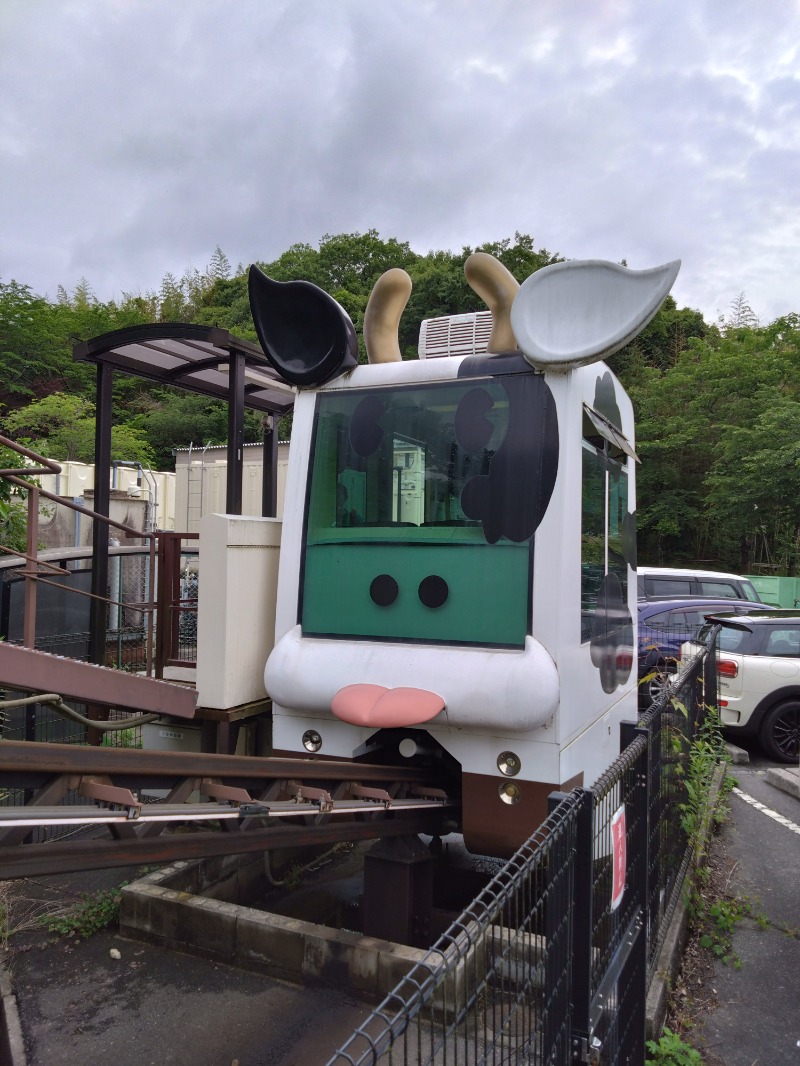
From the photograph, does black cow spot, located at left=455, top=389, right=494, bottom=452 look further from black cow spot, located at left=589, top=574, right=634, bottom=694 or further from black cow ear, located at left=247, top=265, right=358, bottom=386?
black cow spot, located at left=589, top=574, right=634, bottom=694

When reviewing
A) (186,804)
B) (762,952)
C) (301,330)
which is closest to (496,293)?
(301,330)

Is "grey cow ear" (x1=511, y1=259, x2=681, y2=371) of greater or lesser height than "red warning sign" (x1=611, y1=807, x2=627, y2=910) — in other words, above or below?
above

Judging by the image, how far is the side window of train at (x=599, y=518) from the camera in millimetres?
4414

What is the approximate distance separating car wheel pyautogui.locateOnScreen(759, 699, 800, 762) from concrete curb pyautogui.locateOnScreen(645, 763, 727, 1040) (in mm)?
4282

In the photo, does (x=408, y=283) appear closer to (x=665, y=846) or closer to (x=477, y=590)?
(x=477, y=590)

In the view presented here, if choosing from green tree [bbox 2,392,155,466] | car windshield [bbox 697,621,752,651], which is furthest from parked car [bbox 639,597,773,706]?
green tree [bbox 2,392,155,466]

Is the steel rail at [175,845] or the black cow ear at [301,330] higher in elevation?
the black cow ear at [301,330]

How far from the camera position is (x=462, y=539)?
4211 mm

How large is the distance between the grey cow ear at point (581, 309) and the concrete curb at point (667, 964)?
2992mm

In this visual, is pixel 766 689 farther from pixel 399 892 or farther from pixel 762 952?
pixel 399 892

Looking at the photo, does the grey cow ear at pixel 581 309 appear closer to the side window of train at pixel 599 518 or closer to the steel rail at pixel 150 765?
the side window of train at pixel 599 518

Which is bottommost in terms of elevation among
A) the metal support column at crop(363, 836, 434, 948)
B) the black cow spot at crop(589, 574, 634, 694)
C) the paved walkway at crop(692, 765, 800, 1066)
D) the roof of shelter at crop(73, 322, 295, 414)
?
the paved walkway at crop(692, 765, 800, 1066)

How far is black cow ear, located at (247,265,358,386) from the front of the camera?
459 cm

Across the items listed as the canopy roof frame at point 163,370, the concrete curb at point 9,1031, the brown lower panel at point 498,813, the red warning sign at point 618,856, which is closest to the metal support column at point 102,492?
the canopy roof frame at point 163,370
